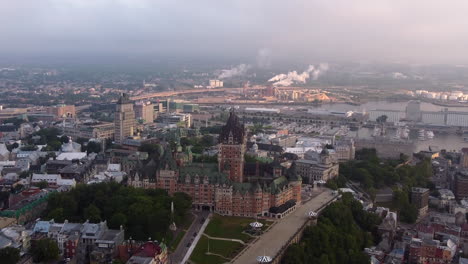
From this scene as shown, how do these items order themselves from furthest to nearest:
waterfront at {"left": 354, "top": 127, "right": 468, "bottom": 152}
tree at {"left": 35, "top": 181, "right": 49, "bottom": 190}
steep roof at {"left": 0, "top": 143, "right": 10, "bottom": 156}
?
waterfront at {"left": 354, "top": 127, "right": 468, "bottom": 152}, steep roof at {"left": 0, "top": 143, "right": 10, "bottom": 156}, tree at {"left": 35, "top": 181, "right": 49, "bottom": 190}

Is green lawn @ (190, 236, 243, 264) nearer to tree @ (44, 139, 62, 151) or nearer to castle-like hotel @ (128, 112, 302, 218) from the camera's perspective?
castle-like hotel @ (128, 112, 302, 218)

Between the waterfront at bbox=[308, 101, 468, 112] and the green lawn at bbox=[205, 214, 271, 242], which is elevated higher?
the waterfront at bbox=[308, 101, 468, 112]

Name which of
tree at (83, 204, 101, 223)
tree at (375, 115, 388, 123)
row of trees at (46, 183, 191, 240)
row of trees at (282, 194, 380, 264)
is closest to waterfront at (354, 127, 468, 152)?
tree at (375, 115, 388, 123)

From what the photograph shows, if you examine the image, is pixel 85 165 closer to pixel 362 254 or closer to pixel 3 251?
pixel 3 251

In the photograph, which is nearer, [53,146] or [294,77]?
[53,146]

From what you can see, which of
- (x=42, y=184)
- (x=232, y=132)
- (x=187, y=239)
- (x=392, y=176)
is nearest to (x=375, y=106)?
(x=392, y=176)

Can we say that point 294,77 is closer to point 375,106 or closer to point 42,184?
point 375,106

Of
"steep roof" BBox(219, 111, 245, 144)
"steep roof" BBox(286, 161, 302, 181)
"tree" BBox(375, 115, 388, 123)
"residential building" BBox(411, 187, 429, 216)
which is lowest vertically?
"residential building" BBox(411, 187, 429, 216)
